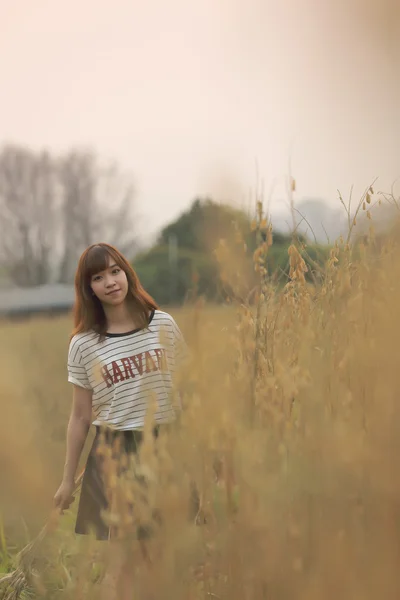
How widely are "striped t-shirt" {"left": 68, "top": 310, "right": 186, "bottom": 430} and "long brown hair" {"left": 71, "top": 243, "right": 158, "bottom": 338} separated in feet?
0.05

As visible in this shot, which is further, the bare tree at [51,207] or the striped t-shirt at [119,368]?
the bare tree at [51,207]

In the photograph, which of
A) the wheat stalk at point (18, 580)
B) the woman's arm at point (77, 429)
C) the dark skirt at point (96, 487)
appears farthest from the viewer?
the wheat stalk at point (18, 580)

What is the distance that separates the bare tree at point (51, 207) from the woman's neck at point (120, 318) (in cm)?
34

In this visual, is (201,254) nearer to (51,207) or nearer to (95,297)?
(95,297)

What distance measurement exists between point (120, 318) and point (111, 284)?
0.08m

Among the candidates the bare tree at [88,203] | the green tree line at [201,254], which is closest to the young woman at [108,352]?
the green tree line at [201,254]

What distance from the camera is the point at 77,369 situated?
3.96 feet

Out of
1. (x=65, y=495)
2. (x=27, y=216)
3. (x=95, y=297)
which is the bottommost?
(x=65, y=495)

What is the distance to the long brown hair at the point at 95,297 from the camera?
3.91 feet

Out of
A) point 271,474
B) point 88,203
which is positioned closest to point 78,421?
point 88,203

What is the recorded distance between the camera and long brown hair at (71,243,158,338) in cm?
→ 119

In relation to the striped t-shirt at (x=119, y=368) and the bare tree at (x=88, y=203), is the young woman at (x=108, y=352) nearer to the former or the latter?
the striped t-shirt at (x=119, y=368)

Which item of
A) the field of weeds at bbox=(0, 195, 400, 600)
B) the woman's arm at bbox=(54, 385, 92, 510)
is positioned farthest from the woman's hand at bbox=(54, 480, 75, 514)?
the field of weeds at bbox=(0, 195, 400, 600)

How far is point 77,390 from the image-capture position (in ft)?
3.96
